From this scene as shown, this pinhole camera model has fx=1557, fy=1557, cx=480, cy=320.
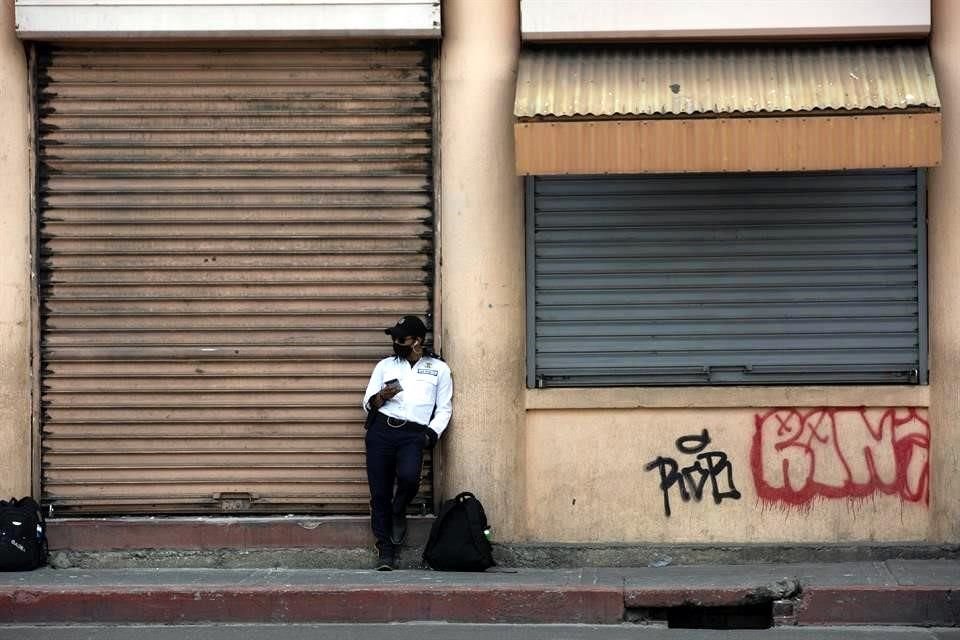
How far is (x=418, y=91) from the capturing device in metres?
10.5

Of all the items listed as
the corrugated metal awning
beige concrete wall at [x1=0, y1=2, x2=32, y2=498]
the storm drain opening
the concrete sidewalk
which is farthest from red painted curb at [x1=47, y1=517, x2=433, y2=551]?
the corrugated metal awning

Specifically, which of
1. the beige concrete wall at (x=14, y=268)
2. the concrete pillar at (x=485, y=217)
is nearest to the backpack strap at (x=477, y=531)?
the concrete pillar at (x=485, y=217)

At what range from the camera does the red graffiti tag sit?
33.6 ft

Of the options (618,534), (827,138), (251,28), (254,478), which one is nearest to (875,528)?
(618,534)

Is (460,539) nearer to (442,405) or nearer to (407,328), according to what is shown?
(442,405)

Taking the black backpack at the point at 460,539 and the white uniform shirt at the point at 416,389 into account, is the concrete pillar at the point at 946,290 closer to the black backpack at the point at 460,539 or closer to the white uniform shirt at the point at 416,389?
the black backpack at the point at 460,539

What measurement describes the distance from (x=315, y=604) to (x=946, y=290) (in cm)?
452

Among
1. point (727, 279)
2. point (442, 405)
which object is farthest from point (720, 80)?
point (442, 405)

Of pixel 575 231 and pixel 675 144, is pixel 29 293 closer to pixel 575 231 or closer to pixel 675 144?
pixel 575 231

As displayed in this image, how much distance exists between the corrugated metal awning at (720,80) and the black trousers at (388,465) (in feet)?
7.27

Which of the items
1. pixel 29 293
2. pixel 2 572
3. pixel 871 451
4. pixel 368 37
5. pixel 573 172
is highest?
pixel 368 37

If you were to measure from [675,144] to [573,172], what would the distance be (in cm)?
66

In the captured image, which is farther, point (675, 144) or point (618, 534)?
point (618, 534)

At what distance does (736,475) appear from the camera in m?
10.3
